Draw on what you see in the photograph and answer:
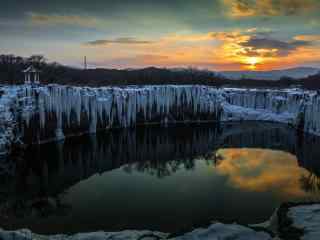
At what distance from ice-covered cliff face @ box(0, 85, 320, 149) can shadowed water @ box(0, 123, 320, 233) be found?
5.96 ft

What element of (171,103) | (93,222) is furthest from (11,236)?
(171,103)

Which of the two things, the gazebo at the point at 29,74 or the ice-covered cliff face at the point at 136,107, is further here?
the gazebo at the point at 29,74

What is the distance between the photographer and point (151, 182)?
1442 cm

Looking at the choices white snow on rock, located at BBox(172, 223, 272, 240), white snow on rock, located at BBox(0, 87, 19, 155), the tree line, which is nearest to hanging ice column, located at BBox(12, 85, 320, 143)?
white snow on rock, located at BBox(0, 87, 19, 155)

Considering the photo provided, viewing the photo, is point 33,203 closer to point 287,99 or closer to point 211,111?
point 211,111

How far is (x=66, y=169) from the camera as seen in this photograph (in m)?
17.0

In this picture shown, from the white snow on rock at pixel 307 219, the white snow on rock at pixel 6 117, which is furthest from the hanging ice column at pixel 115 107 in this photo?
the white snow on rock at pixel 307 219

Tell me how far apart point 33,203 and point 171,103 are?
79.8 ft

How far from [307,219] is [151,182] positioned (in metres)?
7.81

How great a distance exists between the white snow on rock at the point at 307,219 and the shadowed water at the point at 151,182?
6.17 ft

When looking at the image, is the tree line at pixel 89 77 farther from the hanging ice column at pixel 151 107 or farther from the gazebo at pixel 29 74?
the hanging ice column at pixel 151 107

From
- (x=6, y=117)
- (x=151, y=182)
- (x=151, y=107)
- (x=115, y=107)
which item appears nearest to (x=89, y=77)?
(x=151, y=107)

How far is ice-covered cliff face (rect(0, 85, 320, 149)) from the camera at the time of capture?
21234 mm

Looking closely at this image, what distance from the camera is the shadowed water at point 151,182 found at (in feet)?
33.9
